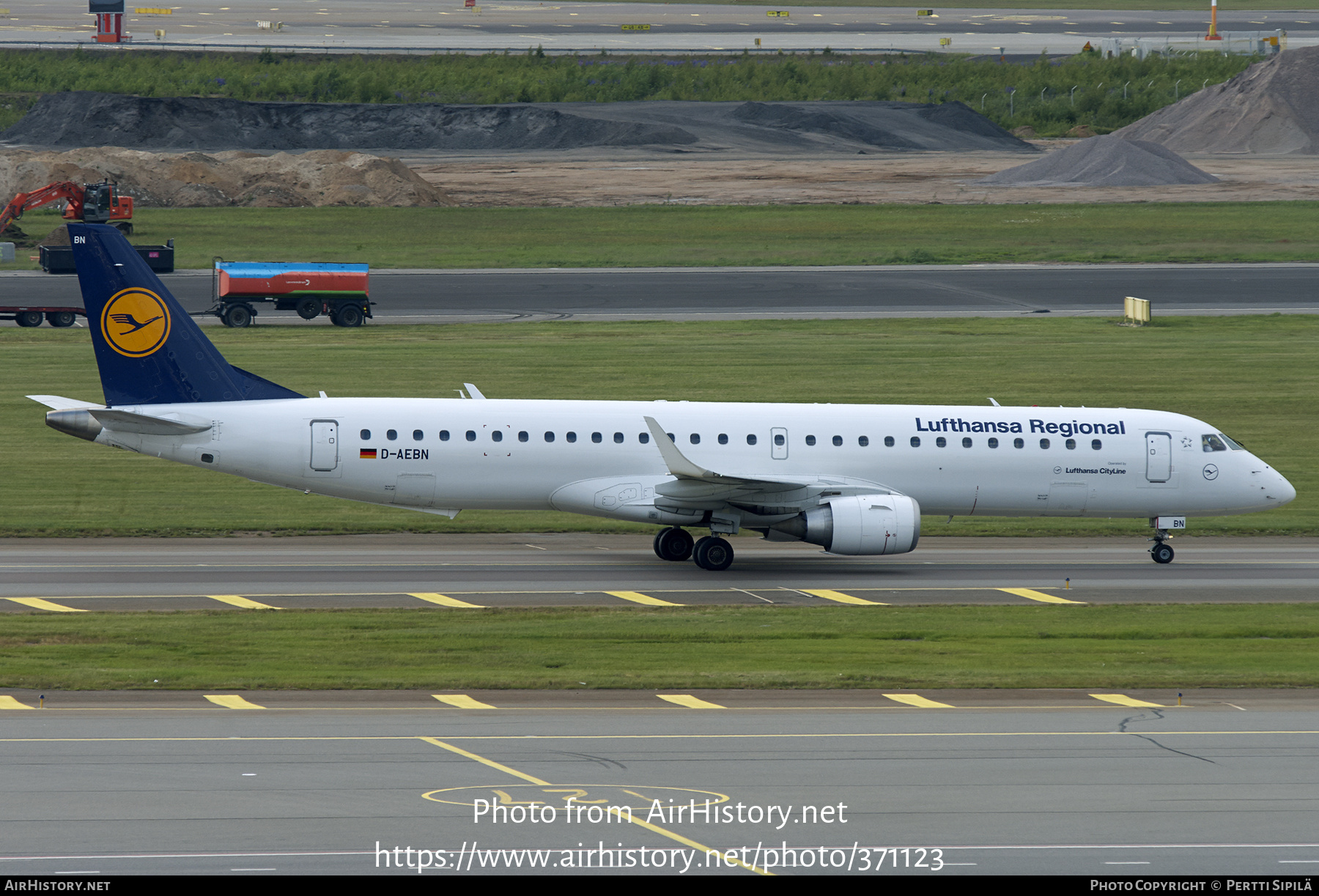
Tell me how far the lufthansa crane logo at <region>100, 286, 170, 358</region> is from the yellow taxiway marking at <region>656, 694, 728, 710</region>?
1559 cm

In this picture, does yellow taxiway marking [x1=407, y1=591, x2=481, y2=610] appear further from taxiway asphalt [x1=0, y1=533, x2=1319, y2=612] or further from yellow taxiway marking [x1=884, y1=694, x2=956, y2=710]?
yellow taxiway marking [x1=884, y1=694, x2=956, y2=710]

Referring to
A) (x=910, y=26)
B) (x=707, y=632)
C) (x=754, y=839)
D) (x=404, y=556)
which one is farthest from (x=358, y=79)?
(x=754, y=839)

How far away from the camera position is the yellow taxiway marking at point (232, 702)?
861 inches

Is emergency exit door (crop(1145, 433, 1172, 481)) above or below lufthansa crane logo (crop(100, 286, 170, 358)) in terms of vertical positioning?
below

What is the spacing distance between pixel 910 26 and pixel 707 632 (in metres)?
162

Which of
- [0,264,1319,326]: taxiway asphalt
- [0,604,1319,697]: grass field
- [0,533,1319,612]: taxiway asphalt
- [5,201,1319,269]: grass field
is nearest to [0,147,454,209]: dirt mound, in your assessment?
[5,201,1319,269]: grass field

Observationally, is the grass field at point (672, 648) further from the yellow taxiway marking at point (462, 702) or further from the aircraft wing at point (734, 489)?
the aircraft wing at point (734, 489)

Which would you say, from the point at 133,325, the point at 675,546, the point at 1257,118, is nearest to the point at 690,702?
the point at 675,546

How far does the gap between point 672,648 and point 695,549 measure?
782 cm

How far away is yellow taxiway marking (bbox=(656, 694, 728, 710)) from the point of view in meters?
22.3

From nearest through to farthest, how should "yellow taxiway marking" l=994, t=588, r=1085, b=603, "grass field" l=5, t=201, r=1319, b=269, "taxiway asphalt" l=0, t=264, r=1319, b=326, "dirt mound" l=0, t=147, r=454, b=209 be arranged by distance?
"yellow taxiway marking" l=994, t=588, r=1085, b=603 < "taxiway asphalt" l=0, t=264, r=1319, b=326 < "grass field" l=5, t=201, r=1319, b=269 < "dirt mound" l=0, t=147, r=454, b=209

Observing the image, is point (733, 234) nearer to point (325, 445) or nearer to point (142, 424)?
point (325, 445)

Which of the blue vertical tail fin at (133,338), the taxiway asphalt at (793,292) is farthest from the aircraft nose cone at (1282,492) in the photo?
the taxiway asphalt at (793,292)

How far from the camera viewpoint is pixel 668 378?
55.5 meters
